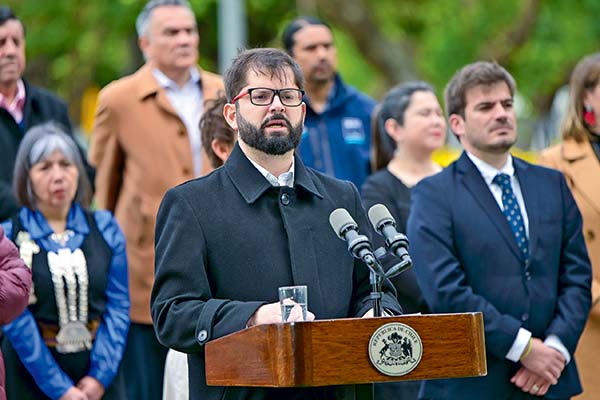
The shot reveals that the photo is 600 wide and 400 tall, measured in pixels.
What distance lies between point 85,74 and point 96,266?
15877 mm

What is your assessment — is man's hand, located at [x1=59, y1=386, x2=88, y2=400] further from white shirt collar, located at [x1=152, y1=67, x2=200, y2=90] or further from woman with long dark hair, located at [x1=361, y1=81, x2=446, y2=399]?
white shirt collar, located at [x1=152, y1=67, x2=200, y2=90]

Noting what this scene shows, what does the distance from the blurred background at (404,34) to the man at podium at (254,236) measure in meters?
12.9

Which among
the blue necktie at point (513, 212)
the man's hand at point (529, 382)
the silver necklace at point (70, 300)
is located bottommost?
the man's hand at point (529, 382)

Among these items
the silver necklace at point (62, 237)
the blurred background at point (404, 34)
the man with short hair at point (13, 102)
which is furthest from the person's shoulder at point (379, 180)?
the blurred background at point (404, 34)

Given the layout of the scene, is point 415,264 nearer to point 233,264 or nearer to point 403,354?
point 233,264

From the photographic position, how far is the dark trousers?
8906mm

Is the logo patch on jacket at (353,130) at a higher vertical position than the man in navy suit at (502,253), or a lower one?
higher

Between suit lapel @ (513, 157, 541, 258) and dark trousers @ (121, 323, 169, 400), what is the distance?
97.5 inches

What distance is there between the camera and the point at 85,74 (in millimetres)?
23531

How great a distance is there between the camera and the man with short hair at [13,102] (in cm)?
887

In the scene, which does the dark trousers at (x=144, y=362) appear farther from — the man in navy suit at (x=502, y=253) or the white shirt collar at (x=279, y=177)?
the white shirt collar at (x=279, y=177)

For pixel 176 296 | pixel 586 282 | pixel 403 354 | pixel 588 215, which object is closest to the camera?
pixel 403 354

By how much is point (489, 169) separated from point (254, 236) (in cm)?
224

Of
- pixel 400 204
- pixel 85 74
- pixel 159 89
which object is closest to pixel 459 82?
pixel 400 204
